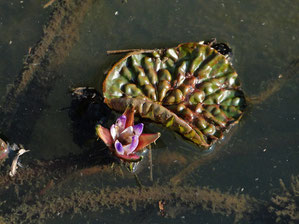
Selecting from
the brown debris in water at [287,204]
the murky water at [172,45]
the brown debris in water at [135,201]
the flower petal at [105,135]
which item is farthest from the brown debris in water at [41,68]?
the brown debris in water at [287,204]

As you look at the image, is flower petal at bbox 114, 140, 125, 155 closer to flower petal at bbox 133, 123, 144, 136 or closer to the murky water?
flower petal at bbox 133, 123, 144, 136

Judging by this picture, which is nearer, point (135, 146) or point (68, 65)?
point (135, 146)

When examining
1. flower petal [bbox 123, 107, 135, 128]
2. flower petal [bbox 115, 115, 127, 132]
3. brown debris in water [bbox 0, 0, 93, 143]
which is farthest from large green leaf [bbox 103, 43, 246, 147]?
brown debris in water [bbox 0, 0, 93, 143]

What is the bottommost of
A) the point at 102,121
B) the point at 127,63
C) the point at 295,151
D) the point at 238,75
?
the point at 295,151

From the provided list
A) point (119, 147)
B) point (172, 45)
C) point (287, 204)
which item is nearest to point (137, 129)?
point (119, 147)

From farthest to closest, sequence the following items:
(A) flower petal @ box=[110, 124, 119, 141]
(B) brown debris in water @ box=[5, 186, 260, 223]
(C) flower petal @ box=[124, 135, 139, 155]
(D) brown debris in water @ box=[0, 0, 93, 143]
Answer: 1. (D) brown debris in water @ box=[0, 0, 93, 143]
2. (B) brown debris in water @ box=[5, 186, 260, 223]
3. (A) flower petal @ box=[110, 124, 119, 141]
4. (C) flower petal @ box=[124, 135, 139, 155]

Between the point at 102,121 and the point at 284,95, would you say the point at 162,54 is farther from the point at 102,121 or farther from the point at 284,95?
the point at 284,95

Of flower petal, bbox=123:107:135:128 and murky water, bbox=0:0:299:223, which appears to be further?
murky water, bbox=0:0:299:223

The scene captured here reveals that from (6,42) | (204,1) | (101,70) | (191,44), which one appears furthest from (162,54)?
(6,42)
